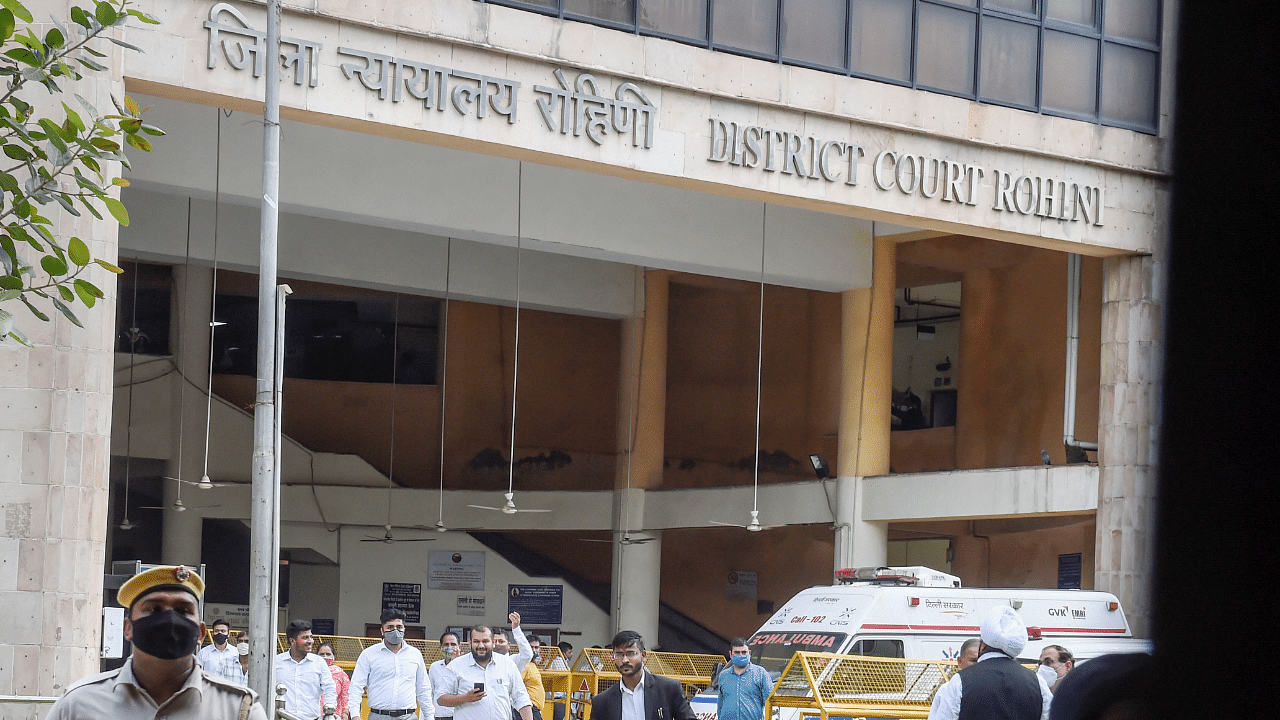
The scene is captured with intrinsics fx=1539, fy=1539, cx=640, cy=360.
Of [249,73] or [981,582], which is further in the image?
[981,582]

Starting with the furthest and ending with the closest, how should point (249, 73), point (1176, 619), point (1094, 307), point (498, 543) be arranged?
1. point (498, 543)
2. point (1094, 307)
3. point (249, 73)
4. point (1176, 619)

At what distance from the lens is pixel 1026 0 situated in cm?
2327

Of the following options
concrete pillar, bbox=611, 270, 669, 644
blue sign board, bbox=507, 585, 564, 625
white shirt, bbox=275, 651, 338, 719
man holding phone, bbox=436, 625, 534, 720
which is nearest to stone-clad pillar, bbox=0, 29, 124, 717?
white shirt, bbox=275, 651, 338, 719

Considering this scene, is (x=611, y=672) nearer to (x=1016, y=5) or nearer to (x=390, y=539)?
(x=390, y=539)

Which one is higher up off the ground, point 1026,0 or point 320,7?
point 1026,0

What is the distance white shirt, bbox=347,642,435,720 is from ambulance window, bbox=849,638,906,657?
5053mm

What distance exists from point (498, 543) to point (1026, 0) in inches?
680

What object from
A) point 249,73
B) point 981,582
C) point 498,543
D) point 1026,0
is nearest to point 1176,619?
point 249,73

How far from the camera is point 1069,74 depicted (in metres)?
23.5

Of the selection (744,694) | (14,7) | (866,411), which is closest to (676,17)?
(866,411)

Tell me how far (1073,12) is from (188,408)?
1929 centimetres

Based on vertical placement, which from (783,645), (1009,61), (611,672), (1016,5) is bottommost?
(611,672)

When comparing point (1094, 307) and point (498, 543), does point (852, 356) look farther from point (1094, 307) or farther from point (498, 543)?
point (498, 543)

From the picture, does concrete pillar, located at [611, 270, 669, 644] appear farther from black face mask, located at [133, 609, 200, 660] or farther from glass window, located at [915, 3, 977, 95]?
black face mask, located at [133, 609, 200, 660]
